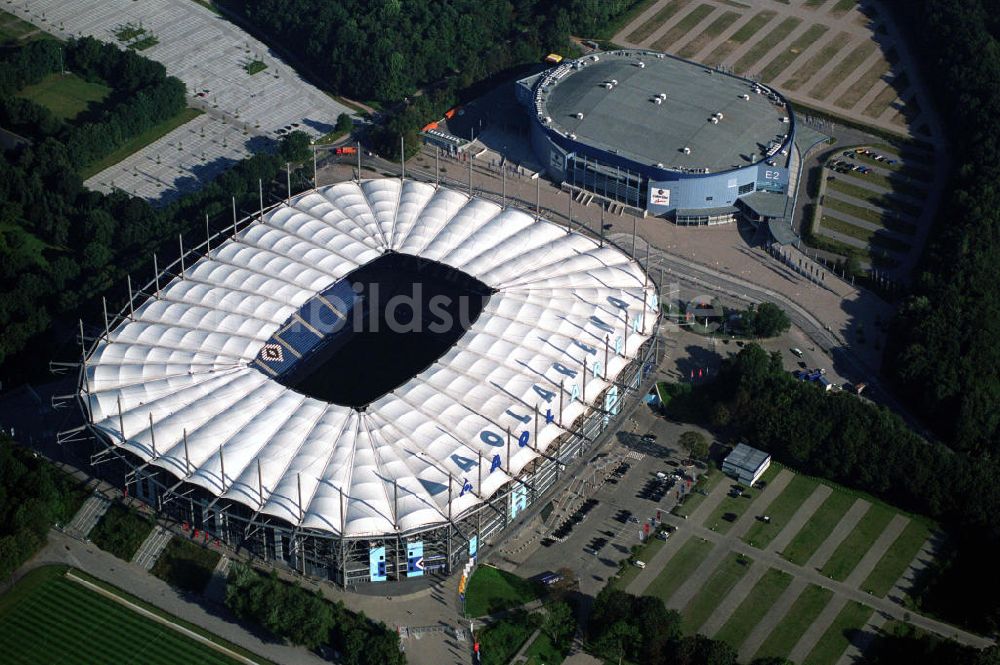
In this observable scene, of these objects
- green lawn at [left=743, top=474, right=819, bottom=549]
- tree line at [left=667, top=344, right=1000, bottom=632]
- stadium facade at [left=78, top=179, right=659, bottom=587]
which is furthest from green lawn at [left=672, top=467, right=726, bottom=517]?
stadium facade at [left=78, top=179, right=659, bottom=587]

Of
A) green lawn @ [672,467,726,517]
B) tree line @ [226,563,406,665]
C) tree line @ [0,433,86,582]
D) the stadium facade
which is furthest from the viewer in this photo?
green lawn @ [672,467,726,517]

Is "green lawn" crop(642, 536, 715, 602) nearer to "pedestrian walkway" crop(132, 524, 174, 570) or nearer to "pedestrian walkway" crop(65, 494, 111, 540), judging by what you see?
"pedestrian walkway" crop(132, 524, 174, 570)

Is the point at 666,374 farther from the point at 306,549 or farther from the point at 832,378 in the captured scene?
the point at 306,549

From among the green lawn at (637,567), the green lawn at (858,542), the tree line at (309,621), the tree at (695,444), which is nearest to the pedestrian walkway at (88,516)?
the tree line at (309,621)

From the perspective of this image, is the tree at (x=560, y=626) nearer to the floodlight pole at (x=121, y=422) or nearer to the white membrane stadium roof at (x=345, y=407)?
the white membrane stadium roof at (x=345, y=407)

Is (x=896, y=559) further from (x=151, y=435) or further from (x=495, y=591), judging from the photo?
(x=151, y=435)

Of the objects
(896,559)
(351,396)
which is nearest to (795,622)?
(896,559)
